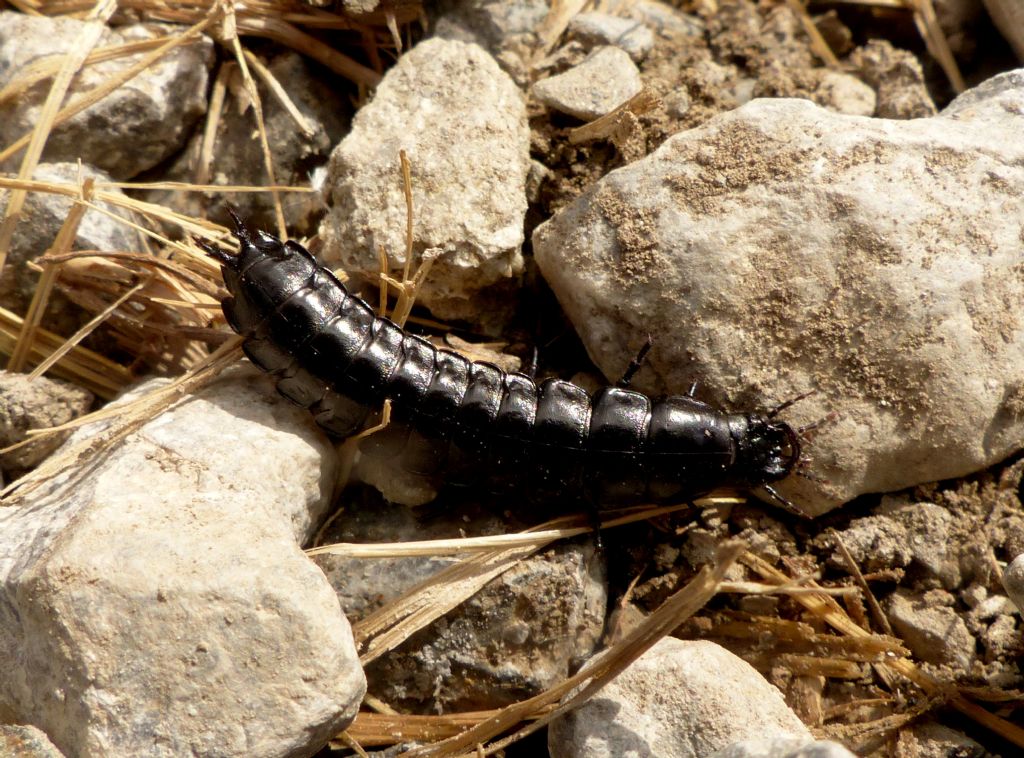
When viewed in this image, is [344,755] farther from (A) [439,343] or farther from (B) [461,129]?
(B) [461,129]

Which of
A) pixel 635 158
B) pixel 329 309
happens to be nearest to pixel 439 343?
pixel 329 309

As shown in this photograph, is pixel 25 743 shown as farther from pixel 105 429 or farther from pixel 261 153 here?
pixel 261 153

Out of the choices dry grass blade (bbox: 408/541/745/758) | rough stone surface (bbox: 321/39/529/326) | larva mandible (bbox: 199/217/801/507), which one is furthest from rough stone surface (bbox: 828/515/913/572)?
rough stone surface (bbox: 321/39/529/326)

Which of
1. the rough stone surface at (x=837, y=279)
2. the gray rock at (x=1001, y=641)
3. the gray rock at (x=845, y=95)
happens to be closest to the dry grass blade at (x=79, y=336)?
the rough stone surface at (x=837, y=279)

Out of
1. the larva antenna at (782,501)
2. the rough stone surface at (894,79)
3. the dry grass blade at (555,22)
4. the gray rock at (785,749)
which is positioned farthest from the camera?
the dry grass blade at (555,22)

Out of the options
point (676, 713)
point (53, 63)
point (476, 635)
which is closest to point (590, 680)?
point (676, 713)

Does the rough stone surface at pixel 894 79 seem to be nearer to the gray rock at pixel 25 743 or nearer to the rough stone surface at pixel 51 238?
the rough stone surface at pixel 51 238

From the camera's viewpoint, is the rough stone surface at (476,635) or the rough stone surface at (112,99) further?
the rough stone surface at (112,99)

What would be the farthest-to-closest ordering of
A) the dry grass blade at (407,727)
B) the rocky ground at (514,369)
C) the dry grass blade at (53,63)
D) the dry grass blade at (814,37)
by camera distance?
the dry grass blade at (814,37) → the dry grass blade at (53,63) → the dry grass blade at (407,727) → the rocky ground at (514,369)
